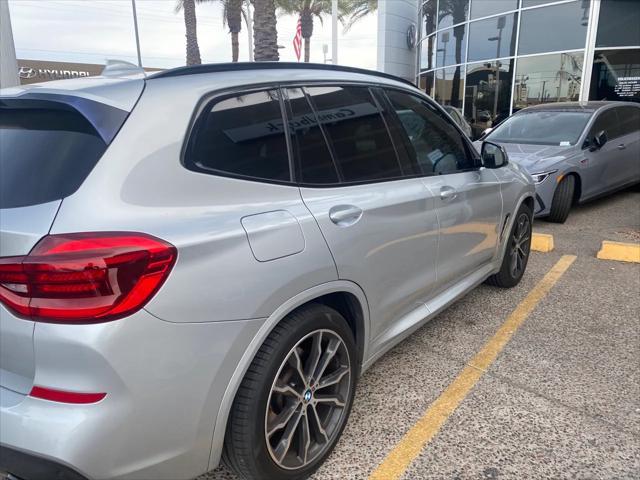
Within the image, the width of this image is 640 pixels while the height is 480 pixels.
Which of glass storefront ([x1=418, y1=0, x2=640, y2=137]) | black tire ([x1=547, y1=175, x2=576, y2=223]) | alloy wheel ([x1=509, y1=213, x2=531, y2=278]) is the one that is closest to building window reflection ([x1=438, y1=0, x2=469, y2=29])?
glass storefront ([x1=418, y1=0, x2=640, y2=137])

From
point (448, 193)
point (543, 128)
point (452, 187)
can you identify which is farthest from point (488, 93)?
point (448, 193)

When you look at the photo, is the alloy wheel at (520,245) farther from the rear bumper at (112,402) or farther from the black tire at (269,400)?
the rear bumper at (112,402)

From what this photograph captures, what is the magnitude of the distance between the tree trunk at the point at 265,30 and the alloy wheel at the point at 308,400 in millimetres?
12293

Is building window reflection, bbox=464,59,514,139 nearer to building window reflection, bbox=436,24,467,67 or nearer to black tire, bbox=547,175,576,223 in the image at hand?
building window reflection, bbox=436,24,467,67

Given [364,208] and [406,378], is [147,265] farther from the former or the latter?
[406,378]

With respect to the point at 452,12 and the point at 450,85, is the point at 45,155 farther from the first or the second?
the point at 452,12

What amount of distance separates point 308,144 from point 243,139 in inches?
14.9

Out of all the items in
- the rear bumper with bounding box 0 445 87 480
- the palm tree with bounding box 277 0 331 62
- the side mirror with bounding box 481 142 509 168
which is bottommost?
the rear bumper with bounding box 0 445 87 480

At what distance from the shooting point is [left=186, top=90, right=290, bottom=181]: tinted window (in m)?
1.84

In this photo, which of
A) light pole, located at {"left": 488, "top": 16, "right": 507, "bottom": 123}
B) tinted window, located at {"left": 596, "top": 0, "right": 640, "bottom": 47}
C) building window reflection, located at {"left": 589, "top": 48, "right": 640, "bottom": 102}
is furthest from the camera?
light pole, located at {"left": 488, "top": 16, "right": 507, "bottom": 123}

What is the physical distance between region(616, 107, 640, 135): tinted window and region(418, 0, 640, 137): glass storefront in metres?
3.90

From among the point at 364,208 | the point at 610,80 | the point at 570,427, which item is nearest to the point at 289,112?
the point at 364,208

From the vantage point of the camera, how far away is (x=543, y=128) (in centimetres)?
756

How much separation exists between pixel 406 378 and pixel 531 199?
7.46 feet
